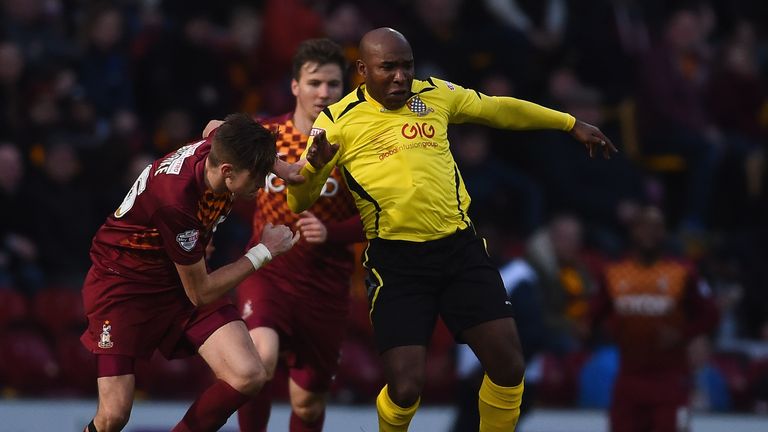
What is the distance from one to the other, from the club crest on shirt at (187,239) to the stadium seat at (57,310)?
4.46 meters

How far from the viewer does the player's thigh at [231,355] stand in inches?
293

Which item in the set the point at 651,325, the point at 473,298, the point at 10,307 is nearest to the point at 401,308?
the point at 473,298

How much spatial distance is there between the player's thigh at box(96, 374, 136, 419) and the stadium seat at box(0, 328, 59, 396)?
12.9 feet

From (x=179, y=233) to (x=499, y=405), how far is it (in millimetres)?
1855

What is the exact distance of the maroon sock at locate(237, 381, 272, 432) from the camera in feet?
28.5

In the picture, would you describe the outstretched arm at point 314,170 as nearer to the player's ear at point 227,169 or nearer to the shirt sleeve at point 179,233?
the player's ear at point 227,169

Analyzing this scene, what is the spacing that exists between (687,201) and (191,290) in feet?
30.3

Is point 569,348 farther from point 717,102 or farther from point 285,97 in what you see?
point 717,102

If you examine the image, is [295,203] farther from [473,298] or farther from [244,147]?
[473,298]

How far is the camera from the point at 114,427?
7.48m

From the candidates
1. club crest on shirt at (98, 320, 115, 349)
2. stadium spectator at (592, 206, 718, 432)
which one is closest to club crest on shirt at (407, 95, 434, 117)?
club crest on shirt at (98, 320, 115, 349)

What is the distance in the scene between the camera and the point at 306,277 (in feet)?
28.1

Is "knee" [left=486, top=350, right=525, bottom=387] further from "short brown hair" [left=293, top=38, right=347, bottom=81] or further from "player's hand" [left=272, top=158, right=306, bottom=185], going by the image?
"short brown hair" [left=293, top=38, right=347, bottom=81]

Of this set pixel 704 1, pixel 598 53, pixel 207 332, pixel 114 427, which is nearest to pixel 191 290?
pixel 207 332
